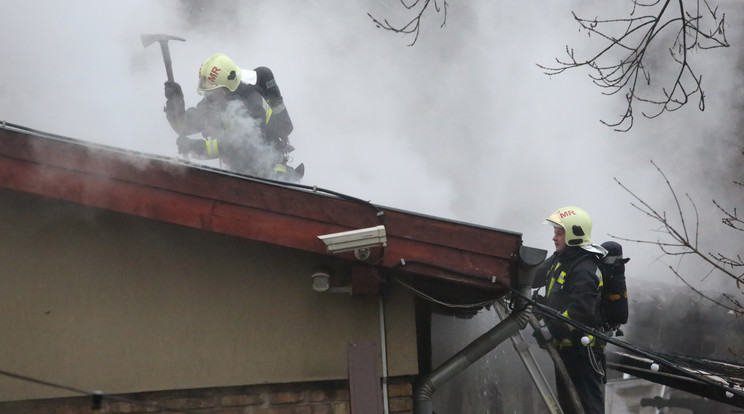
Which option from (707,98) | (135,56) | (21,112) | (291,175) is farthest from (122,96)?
(707,98)

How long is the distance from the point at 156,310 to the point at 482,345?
69.4 inches

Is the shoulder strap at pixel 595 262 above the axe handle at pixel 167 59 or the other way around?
the other way around

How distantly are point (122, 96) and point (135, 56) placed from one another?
16.1 inches

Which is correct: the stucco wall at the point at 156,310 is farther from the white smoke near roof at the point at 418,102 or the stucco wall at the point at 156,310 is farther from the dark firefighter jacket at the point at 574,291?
the white smoke near roof at the point at 418,102

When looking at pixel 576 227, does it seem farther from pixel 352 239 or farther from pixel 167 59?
pixel 167 59

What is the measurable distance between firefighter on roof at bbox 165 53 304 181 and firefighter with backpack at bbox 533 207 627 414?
1930 millimetres

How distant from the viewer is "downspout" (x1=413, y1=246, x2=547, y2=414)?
14.8ft

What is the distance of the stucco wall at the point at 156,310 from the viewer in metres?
4.07

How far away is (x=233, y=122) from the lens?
6.04m

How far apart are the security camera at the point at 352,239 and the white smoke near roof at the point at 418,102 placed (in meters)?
4.48

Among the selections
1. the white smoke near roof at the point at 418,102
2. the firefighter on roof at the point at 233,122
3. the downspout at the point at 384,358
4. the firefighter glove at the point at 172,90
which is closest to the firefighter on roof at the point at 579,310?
the downspout at the point at 384,358

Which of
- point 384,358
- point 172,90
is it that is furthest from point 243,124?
point 384,358

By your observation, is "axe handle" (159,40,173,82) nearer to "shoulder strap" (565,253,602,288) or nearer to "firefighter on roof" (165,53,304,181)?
"firefighter on roof" (165,53,304,181)

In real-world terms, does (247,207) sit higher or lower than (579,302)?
higher
